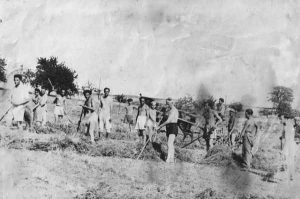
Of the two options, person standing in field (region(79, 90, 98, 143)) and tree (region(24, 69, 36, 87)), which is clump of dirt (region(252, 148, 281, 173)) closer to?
person standing in field (region(79, 90, 98, 143))

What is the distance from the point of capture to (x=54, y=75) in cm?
6550

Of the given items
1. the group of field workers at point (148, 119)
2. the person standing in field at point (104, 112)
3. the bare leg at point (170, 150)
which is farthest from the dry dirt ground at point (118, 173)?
the person standing in field at point (104, 112)

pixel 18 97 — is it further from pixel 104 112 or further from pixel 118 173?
pixel 118 173

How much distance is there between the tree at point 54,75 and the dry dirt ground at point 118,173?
51.8m

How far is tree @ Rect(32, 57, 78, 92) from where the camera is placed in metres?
65.1

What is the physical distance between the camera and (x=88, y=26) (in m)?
48.3

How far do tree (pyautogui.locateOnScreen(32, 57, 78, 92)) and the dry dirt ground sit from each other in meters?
51.8

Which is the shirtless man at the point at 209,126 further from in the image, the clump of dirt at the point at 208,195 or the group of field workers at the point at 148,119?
the clump of dirt at the point at 208,195

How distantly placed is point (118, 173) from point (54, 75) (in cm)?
5711

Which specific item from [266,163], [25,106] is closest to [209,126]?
[266,163]

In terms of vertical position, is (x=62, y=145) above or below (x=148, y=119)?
below

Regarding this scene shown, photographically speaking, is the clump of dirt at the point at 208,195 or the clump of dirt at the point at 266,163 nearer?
the clump of dirt at the point at 208,195

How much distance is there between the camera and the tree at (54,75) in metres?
65.1

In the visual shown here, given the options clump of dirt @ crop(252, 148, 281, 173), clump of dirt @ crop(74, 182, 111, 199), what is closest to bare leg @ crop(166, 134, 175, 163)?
clump of dirt @ crop(252, 148, 281, 173)
